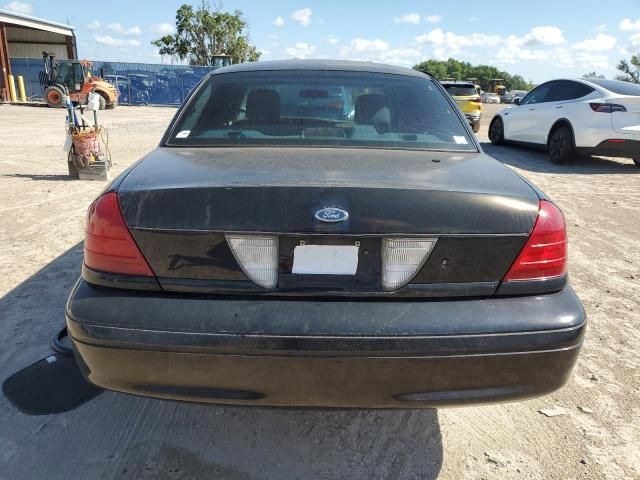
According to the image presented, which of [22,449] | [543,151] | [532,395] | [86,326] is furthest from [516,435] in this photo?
[543,151]

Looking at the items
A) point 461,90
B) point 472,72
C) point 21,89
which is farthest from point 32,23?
Answer: point 472,72

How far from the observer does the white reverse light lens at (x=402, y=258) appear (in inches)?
71.3

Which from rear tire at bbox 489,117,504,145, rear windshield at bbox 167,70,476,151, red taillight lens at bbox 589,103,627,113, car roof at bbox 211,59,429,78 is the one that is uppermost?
car roof at bbox 211,59,429,78

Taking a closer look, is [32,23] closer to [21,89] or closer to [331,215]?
[21,89]

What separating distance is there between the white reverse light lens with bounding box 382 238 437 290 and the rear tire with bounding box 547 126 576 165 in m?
9.04

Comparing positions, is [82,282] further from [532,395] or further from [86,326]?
[532,395]

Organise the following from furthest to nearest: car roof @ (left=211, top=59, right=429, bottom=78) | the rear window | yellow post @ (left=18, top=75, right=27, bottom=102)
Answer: yellow post @ (left=18, top=75, right=27, bottom=102), the rear window, car roof @ (left=211, top=59, right=429, bottom=78)

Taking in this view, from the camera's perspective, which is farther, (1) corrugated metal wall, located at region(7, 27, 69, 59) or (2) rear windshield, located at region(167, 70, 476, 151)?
(1) corrugated metal wall, located at region(7, 27, 69, 59)

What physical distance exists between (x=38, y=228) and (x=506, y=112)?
1049cm

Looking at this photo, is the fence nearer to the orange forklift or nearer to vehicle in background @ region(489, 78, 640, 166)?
the orange forklift

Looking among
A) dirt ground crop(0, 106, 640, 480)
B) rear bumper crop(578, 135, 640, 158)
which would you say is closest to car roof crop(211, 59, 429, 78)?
dirt ground crop(0, 106, 640, 480)

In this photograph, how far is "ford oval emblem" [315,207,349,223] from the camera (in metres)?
1.76

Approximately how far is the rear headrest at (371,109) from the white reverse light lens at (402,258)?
116 cm

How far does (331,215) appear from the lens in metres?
1.77
